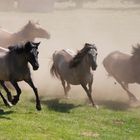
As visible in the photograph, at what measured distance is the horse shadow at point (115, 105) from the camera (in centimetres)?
1640

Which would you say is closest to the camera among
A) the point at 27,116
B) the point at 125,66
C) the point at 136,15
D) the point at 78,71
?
the point at 27,116

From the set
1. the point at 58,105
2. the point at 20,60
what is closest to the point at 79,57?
the point at 58,105

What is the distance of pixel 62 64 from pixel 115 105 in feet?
7.76

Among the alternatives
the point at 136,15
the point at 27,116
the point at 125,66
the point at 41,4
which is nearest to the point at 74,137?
the point at 27,116

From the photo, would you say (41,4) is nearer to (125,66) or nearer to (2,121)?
(125,66)

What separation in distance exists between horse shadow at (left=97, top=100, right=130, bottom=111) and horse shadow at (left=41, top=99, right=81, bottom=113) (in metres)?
1.23

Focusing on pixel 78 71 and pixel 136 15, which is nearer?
pixel 78 71

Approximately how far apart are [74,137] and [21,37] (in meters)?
10.2

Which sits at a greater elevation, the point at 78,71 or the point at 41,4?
the point at 78,71

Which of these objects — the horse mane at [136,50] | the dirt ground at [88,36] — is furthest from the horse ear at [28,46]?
the horse mane at [136,50]

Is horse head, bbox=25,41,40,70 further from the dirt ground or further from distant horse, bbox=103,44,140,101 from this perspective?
distant horse, bbox=103,44,140,101

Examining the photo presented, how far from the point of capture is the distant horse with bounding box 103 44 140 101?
17.9 meters

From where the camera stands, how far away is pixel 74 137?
37.8 feet

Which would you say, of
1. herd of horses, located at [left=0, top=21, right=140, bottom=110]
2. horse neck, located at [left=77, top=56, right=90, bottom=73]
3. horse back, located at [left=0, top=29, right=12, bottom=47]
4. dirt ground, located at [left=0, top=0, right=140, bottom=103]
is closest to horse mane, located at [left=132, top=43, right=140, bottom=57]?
herd of horses, located at [left=0, top=21, right=140, bottom=110]
